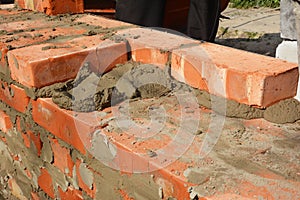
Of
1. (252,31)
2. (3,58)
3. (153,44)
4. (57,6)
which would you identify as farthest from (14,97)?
(252,31)

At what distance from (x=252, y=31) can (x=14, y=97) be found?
4.92 metres

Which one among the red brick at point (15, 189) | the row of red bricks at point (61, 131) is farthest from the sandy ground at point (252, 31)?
the row of red bricks at point (61, 131)

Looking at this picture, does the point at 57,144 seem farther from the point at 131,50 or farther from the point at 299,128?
the point at 299,128

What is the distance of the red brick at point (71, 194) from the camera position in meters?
1.78

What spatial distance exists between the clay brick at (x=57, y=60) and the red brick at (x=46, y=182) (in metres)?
0.44

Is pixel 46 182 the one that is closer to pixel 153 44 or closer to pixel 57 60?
pixel 57 60

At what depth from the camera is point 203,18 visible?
12.1 ft

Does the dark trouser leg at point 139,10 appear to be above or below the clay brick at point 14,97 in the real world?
above

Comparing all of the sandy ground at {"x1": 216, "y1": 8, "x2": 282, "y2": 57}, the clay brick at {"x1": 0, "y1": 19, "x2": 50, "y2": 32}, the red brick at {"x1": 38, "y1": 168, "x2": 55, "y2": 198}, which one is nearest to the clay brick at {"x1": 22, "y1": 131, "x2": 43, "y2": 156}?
the red brick at {"x1": 38, "y1": 168, "x2": 55, "y2": 198}

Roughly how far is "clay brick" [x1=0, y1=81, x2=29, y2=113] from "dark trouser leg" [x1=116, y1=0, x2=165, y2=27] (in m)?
1.45

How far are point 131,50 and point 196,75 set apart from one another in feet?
1.41

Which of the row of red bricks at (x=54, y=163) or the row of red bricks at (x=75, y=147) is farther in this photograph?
the row of red bricks at (x=54, y=163)

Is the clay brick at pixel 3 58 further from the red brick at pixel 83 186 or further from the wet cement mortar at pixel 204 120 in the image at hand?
the red brick at pixel 83 186

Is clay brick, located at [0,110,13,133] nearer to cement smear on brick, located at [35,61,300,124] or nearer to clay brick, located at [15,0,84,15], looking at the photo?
cement smear on brick, located at [35,61,300,124]
